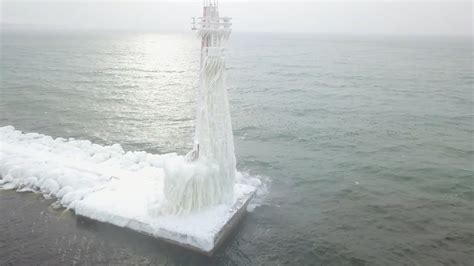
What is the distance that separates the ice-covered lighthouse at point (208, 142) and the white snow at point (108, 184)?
0.65 m

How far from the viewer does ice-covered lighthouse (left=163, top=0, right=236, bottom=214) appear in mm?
23672

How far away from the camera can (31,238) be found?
24375 mm

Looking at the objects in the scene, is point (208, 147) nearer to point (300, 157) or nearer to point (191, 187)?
point (191, 187)

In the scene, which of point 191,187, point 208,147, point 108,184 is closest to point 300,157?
point 208,147

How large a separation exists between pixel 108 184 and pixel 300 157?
1910 centimetres

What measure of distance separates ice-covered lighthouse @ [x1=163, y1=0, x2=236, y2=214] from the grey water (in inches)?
126

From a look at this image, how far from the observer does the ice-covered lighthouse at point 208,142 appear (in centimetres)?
2367

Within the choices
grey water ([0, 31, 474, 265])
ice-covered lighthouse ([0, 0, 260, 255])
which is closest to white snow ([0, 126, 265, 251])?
ice-covered lighthouse ([0, 0, 260, 255])

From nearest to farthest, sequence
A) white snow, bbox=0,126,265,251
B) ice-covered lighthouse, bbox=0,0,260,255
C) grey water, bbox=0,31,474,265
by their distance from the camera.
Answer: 1. ice-covered lighthouse, bbox=0,0,260,255
2. white snow, bbox=0,126,265,251
3. grey water, bbox=0,31,474,265

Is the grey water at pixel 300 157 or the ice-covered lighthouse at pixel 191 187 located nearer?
the ice-covered lighthouse at pixel 191 187

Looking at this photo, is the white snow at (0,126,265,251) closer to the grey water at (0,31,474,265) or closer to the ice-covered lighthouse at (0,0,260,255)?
the ice-covered lighthouse at (0,0,260,255)

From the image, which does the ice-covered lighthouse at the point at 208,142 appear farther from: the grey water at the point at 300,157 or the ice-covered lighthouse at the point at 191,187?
the grey water at the point at 300,157

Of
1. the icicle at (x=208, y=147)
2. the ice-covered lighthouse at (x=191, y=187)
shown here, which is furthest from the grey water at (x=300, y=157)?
the icicle at (x=208, y=147)

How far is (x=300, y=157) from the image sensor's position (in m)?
39.3
